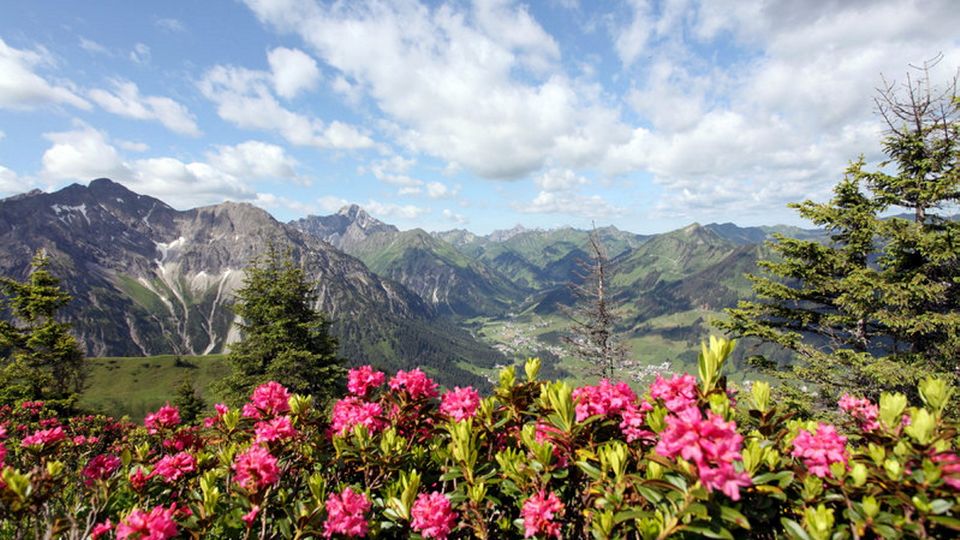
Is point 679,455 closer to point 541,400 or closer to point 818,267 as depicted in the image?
point 541,400

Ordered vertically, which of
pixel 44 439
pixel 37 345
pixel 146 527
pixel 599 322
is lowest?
pixel 37 345

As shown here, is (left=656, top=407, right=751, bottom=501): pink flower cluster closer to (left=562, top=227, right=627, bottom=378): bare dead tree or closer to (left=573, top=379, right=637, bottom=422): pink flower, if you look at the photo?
(left=573, top=379, right=637, bottom=422): pink flower

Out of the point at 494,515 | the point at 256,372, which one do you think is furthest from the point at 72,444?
the point at 256,372

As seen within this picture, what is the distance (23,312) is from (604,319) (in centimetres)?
3619

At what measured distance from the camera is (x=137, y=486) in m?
3.78

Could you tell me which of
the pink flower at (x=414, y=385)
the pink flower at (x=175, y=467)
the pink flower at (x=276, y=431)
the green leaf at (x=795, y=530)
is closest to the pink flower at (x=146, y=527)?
the pink flower at (x=276, y=431)

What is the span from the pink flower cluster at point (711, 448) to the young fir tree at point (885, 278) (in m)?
15.7

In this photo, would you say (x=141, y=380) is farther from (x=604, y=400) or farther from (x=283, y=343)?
(x=604, y=400)

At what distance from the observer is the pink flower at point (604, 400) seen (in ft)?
10.6

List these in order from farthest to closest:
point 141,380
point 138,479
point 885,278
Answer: point 141,380 < point 885,278 < point 138,479

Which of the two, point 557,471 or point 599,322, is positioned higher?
point 557,471

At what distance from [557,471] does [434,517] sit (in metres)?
0.93

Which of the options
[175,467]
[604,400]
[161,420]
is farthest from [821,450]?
[161,420]

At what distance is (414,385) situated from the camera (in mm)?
4156
